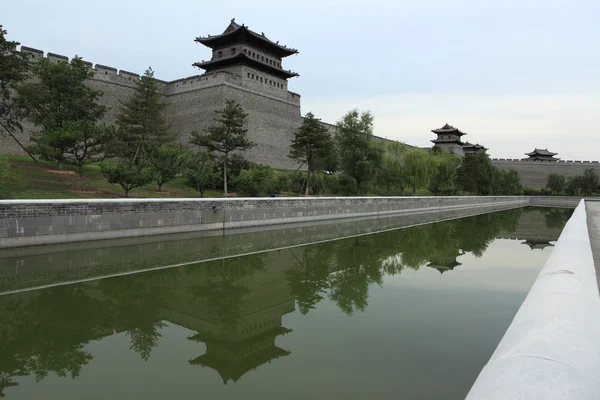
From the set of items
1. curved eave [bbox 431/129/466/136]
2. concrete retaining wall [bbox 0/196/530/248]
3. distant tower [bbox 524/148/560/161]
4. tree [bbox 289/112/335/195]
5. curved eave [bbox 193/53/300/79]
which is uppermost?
curved eave [bbox 193/53/300/79]

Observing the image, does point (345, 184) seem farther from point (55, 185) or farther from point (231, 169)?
point (55, 185)

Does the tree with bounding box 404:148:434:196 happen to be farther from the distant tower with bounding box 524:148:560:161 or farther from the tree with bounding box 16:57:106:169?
the distant tower with bounding box 524:148:560:161

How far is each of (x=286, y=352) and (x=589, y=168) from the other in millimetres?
66900

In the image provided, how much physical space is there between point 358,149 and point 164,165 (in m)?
13.5

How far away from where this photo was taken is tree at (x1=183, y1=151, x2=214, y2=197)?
2062cm

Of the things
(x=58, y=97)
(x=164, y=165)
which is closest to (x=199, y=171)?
(x=164, y=165)

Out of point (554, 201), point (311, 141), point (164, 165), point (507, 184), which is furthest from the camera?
point (507, 184)

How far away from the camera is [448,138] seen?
209 ft

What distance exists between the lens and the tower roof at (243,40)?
3316 cm

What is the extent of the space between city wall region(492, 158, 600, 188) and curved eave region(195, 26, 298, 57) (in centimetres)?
3969

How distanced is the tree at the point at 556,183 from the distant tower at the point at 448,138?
13.1 metres

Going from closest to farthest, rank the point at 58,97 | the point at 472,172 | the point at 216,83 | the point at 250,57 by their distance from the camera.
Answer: the point at 58,97 < the point at 216,83 < the point at 250,57 < the point at 472,172

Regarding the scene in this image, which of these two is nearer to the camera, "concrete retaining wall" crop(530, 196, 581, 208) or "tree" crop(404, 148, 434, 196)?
"tree" crop(404, 148, 434, 196)

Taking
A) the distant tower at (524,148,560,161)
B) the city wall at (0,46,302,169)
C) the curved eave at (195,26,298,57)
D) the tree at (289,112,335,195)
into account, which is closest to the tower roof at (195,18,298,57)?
the curved eave at (195,26,298,57)
